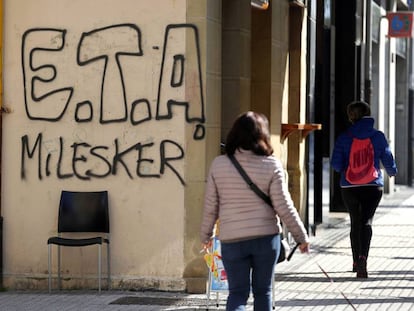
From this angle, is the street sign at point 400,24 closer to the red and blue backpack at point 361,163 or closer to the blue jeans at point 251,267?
the red and blue backpack at point 361,163

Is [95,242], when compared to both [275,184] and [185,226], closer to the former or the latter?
[185,226]

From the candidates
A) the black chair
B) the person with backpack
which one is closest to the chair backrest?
the black chair

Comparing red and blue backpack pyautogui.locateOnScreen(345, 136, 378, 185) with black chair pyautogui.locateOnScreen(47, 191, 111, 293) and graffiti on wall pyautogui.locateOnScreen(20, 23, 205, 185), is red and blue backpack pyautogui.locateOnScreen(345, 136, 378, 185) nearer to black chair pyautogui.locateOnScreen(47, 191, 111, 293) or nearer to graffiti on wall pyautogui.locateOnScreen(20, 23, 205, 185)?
graffiti on wall pyautogui.locateOnScreen(20, 23, 205, 185)

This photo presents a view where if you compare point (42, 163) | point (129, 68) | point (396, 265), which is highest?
point (129, 68)

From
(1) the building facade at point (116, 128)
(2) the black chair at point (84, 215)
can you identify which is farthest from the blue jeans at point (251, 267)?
(2) the black chair at point (84, 215)

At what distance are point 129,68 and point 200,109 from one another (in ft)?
2.69

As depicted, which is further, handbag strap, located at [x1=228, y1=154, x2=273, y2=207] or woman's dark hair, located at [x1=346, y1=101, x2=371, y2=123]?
woman's dark hair, located at [x1=346, y1=101, x2=371, y2=123]

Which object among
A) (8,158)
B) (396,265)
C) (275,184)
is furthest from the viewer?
(396,265)

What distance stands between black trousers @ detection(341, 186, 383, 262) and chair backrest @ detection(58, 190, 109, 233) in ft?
8.78

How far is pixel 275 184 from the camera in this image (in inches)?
302

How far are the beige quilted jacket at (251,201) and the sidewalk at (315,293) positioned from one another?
2568 millimetres

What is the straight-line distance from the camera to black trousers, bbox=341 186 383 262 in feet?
39.8

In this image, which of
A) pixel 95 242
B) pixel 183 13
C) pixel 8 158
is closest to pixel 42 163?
pixel 8 158

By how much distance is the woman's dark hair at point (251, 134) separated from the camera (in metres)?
7.63
